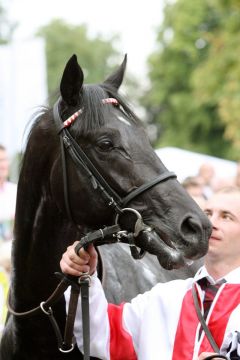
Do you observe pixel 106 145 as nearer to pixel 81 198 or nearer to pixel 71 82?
pixel 81 198

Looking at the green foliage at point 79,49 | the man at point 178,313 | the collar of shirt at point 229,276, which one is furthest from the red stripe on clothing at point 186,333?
the green foliage at point 79,49

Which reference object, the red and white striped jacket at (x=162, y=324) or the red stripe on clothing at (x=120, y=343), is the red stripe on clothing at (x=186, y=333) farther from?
the red stripe on clothing at (x=120, y=343)

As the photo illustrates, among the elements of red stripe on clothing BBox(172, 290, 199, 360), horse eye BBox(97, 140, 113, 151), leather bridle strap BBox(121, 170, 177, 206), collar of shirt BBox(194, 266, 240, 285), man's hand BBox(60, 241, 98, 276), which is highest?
horse eye BBox(97, 140, 113, 151)

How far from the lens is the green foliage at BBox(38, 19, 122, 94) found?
55.9 metres

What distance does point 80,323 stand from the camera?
12.7 ft

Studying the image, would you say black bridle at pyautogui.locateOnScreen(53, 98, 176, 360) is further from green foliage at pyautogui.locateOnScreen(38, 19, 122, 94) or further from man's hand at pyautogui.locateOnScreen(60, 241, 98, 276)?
green foliage at pyautogui.locateOnScreen(38, 19, 122, 94)

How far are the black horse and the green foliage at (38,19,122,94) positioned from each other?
50.9 metres

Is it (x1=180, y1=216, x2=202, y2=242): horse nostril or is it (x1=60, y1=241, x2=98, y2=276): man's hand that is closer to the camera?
(x1=180, y1=216, x2=202, y2=242): horse nostril

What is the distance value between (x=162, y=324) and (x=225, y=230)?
1.82 ft

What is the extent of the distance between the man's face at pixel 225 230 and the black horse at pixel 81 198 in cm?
25

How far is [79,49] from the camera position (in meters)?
57.2

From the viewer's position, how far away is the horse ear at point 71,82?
375cm

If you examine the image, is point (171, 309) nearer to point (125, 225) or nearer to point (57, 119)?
point (125, 225)

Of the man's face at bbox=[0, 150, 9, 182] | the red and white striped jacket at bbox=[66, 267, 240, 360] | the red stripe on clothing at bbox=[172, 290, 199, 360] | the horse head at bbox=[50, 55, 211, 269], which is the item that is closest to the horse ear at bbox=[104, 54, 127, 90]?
the horse head at bbox=[50, 55, 211, 269]
